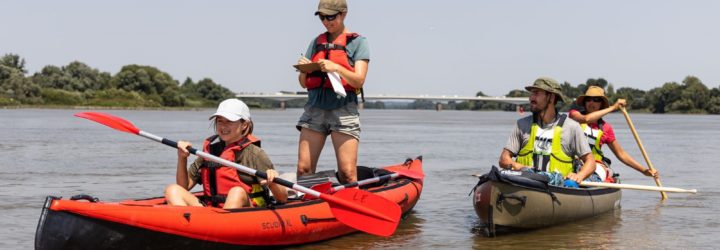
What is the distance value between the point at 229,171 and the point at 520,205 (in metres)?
2.71

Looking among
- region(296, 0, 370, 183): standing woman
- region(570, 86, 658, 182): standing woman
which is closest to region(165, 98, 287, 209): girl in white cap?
region(296, 0, 370, 183): standing woman

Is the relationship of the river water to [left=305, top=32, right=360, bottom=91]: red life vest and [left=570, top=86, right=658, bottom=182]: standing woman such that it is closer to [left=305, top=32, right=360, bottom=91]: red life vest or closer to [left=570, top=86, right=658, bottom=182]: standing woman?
[left=570, top=86, right=658, bottom=182]: standing woman

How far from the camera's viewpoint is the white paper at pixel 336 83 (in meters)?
7.40

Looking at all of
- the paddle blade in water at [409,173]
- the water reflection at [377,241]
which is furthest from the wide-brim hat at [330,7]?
the paddle blade in water at [409,173]

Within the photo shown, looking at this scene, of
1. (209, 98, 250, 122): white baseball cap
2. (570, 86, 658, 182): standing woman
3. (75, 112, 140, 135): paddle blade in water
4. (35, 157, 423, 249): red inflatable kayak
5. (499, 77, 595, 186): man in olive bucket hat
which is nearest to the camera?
(35, 157, 423, 249): red inflatable kayak

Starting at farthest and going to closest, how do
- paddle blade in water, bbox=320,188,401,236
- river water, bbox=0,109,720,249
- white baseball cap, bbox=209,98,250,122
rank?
river water, bbox=0,109,720,249 < paddle blade in water, bbox=320,188,401,236 < white baseball cap, bbox=209,98,250,122

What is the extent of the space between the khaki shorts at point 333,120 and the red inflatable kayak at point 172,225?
690mm

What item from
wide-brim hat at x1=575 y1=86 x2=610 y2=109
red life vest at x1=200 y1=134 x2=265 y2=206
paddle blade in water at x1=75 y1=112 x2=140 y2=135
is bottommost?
red life vest at x1=200 y1=134 x2=265 y2=206

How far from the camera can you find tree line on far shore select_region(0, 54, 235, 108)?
85.7m

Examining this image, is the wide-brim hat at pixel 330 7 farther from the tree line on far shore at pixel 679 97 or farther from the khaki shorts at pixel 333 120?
the tree line on far shore at pixel 679 97

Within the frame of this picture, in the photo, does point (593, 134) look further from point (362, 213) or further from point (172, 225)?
point (172, 225)

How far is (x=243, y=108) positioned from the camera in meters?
6.98

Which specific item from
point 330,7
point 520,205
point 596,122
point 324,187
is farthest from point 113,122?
point 596,122

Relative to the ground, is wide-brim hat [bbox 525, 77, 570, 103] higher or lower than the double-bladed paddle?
higher
